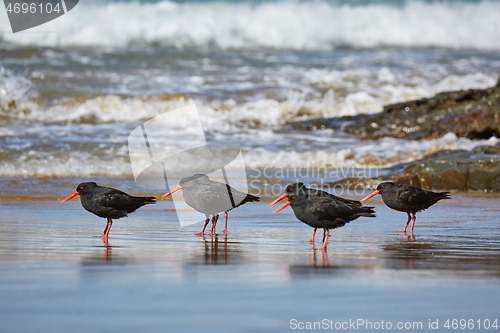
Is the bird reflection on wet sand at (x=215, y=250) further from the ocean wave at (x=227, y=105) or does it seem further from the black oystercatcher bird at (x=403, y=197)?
the ocean wave at (x=227, y=105)

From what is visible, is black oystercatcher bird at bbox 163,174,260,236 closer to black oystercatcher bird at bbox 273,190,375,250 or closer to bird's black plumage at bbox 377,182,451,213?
black oystercatcher bird at bbox 273,190,375,250

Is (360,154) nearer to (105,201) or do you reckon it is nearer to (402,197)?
(402,197)

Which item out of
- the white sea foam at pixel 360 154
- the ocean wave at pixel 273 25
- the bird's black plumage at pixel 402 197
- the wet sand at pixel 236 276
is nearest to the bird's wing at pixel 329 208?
the wet sand at pixel 236 276

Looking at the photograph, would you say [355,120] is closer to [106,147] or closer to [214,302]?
[106,147]

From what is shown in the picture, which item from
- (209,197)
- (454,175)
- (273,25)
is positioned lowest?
(454,175)

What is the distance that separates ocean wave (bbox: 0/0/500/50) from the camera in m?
29.1

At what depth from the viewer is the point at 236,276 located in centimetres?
484

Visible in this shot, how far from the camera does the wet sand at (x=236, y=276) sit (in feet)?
12.4

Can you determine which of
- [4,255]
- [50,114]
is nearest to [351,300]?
[4,255]

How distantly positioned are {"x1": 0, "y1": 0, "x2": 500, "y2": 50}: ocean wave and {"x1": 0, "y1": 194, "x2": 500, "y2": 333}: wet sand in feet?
68.5

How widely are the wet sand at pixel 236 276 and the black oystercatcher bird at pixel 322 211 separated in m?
0.20

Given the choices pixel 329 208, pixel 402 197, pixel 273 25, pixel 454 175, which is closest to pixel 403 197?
pixel 402 197

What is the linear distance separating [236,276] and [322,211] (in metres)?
1.57

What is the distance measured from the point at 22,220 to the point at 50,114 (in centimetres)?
1116
